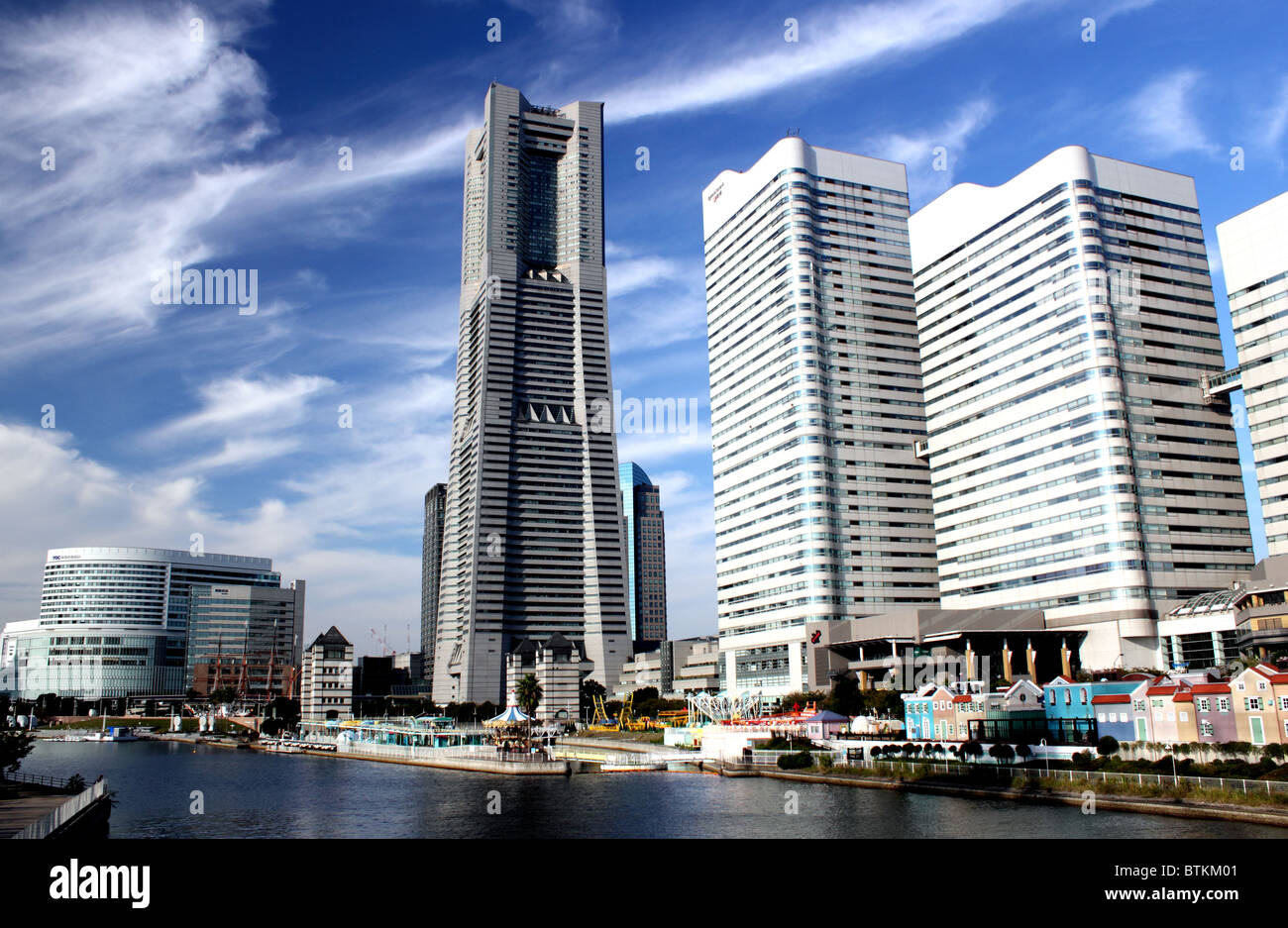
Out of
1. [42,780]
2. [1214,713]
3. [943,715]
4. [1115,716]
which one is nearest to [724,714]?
[943,715]

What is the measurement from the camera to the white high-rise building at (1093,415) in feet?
456

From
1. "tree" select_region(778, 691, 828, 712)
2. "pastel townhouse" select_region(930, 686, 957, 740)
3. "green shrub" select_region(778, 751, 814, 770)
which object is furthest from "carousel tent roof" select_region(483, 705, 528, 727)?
"pastel townhouse" select_region(930, 686, 957, 740)

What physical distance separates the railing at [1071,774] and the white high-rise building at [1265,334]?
73.1m

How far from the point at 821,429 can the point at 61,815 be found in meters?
148

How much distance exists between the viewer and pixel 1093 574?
139375 mm

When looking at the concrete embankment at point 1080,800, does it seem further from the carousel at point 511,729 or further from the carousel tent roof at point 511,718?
the carousel tent roof at point 511,718

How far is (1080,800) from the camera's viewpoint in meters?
69.7

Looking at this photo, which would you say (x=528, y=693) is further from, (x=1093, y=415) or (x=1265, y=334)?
(x=1265, y=334)

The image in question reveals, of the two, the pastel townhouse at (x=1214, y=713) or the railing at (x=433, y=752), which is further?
the railing at (x=433, y=752)

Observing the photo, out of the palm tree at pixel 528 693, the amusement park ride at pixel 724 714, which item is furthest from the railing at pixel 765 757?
the palm tree at pixel 528 693

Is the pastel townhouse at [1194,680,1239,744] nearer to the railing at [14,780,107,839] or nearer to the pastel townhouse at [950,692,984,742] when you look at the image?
the pastel townhouse at [950,692,984,742]

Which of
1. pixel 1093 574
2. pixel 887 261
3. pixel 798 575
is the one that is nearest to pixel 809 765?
pixel 1093 574

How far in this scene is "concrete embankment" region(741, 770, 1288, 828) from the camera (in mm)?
57344
